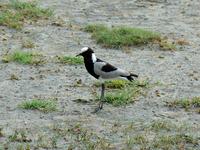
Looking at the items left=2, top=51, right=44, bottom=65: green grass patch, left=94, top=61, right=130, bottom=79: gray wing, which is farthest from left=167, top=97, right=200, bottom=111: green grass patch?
left=2, top=51, right=44, bottom=65: green grass patch

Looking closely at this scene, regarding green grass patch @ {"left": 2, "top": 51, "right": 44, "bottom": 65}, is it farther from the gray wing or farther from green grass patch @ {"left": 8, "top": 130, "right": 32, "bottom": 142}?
green grass patch @ {"left": 8, "top": 130, "right": 32, "bottom": 142}

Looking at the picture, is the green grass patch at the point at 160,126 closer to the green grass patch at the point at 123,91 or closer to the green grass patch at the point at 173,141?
the green grass patch at the point at 173,141

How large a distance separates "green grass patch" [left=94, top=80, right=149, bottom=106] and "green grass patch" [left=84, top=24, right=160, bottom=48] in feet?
6.33

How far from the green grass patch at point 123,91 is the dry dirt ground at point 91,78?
0.11 meters

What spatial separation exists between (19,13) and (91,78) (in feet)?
12.3

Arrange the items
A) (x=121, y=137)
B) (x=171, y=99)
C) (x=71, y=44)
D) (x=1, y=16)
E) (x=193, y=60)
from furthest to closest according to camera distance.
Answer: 1. (x=1, y=16)
2. (x=71, y=44)
3. (x=193, y=60)
4. (x=171, y=99)
5. (x=121, y=137)

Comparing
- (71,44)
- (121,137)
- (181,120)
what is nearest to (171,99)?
(181,120)

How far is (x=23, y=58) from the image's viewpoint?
10031 millimetres

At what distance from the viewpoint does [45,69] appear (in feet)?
32.0

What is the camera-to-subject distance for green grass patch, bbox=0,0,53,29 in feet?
39.3

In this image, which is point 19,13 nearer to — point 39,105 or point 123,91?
point 123,91

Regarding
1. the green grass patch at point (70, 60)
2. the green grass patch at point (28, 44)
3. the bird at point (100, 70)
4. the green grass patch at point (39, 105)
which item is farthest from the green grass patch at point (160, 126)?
the green grass patch at point (28, 44)

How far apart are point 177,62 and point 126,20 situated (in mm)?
2736

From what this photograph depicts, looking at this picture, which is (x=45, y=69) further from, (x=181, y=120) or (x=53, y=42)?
(x=181, y=120)
